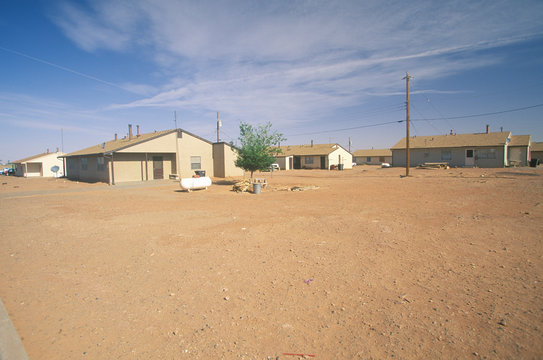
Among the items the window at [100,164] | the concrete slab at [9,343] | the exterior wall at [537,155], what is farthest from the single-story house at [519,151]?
the concrete slab at [9,343]

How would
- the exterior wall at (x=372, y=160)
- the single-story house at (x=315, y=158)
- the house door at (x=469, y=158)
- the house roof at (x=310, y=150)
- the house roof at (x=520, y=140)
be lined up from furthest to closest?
the exterior wall at (x=372, y=160) → the house roof at (x=310, y=150) → the single-story house at (x=315, y=158) → the house roof at (x=520, y=140) → the house door at (x=469, y=158)

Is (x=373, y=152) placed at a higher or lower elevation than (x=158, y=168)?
higher

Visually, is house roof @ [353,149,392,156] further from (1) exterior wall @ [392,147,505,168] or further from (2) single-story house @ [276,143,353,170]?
(1) exterior wall @ [392,147,505,168]

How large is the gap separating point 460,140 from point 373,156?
35.5 metres

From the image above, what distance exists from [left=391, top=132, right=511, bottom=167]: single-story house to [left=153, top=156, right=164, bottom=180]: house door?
113 feet

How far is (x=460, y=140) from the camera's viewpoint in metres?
41.4

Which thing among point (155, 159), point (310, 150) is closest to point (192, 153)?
point (155, 159)

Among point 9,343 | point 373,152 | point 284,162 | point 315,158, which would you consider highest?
point 373,152

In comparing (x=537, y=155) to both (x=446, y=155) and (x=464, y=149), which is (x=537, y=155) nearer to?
(x=464, y=149)

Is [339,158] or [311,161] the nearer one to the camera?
[311,161]

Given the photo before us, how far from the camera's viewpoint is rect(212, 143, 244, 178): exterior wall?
3008cm

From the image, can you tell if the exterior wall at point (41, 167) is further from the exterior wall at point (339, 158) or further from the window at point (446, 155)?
the window at point (446, 155)

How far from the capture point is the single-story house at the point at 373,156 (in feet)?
245

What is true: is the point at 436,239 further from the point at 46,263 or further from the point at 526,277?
the point at 46,263
